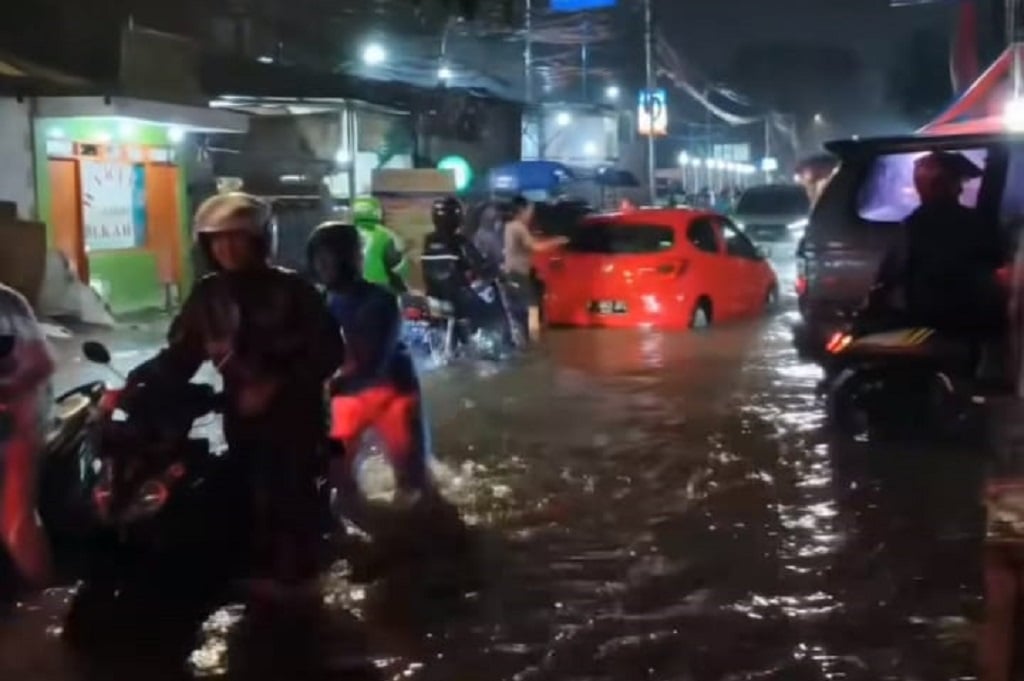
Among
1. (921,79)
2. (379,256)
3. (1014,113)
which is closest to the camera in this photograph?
(379,256)

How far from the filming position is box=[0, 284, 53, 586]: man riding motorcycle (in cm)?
660

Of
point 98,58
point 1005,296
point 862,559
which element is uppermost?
point 98,58

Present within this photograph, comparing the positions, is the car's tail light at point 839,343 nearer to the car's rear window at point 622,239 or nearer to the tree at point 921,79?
the car's rear window at point 622,239

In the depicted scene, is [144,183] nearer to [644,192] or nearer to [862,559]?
[862,559]

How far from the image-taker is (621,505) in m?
9.01

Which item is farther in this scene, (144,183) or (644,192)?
(644,192)

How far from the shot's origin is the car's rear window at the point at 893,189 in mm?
11211

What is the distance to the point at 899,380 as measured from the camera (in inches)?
415

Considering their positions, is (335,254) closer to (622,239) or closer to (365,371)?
(365,371)

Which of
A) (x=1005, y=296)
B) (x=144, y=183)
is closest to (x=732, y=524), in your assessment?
(x=1005, y=296)

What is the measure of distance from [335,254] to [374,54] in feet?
99.5

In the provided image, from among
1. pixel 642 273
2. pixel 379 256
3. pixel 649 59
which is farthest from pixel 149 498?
pixel 649 59

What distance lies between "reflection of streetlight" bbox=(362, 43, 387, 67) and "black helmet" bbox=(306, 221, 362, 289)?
29.0 m

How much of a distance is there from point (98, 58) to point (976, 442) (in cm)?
1458
